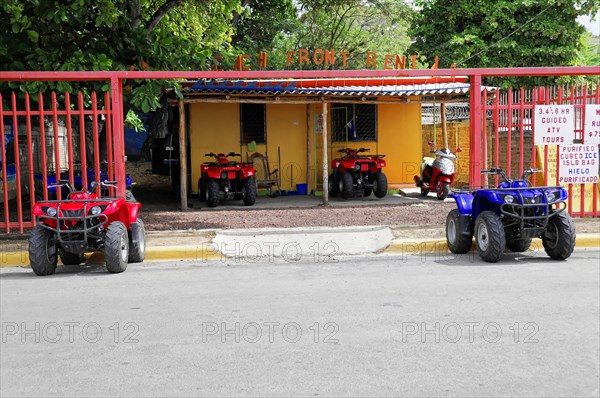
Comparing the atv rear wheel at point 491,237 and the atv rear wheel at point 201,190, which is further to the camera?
the atv rear wheel at point 201,190

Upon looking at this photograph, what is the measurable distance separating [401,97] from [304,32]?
12387mm

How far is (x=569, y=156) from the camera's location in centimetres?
1044

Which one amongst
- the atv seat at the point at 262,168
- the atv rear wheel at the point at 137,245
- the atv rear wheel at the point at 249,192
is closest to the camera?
the atv rear wheel at the point at 137,245

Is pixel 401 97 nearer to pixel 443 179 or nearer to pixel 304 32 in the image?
pixel 443 179

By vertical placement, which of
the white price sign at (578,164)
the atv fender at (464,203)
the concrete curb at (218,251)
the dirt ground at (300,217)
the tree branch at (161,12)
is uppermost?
the tree branch at (161,12)

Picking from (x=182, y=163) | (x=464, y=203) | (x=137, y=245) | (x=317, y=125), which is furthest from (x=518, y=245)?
(x=317, y=125)

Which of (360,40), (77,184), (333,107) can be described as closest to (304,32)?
(360,40)

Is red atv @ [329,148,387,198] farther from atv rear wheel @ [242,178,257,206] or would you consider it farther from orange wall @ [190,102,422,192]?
atv rear wheel @ [242,178,257,206]

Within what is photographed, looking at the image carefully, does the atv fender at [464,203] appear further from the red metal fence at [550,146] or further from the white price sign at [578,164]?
the white price sign at [578,164]

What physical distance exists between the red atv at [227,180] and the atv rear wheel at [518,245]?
685 centimetres

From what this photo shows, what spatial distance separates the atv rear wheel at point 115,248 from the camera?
7828 millimetres

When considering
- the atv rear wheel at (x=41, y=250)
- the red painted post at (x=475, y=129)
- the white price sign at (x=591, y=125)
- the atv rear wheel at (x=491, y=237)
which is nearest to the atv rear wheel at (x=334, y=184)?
the red painted post at (x=475, y=129)

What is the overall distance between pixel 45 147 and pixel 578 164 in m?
8.39

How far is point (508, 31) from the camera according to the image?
914 inches
